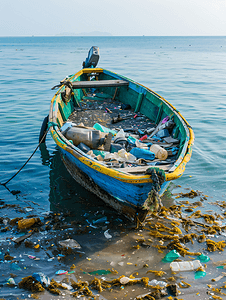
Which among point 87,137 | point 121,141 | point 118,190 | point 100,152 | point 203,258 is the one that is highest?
point 87,137

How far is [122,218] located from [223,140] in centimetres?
572

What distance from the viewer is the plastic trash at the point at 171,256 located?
4.04 m

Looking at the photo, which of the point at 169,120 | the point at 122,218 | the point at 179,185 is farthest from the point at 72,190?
the point at 169,120

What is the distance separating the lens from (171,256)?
410 cm

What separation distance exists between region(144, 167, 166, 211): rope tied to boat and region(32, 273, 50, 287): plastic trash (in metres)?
1.79

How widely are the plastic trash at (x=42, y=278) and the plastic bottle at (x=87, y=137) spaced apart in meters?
2.78

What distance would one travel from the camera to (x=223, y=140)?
356 inches

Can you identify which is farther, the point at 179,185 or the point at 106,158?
the point at 179,185

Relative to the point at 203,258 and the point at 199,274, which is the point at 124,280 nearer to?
the point at 199,274

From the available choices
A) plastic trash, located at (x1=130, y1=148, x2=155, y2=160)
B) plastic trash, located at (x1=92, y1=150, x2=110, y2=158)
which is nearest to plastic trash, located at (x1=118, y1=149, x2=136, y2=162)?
plastic trash, located at (x1=130, y1=148, x2=155, y2=160)

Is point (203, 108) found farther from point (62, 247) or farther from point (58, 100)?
point (62, 247)

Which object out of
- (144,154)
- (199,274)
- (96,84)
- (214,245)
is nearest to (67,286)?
(199,274)

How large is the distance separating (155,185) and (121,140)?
2421 millimetres

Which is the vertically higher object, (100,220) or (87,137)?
(87,137)
